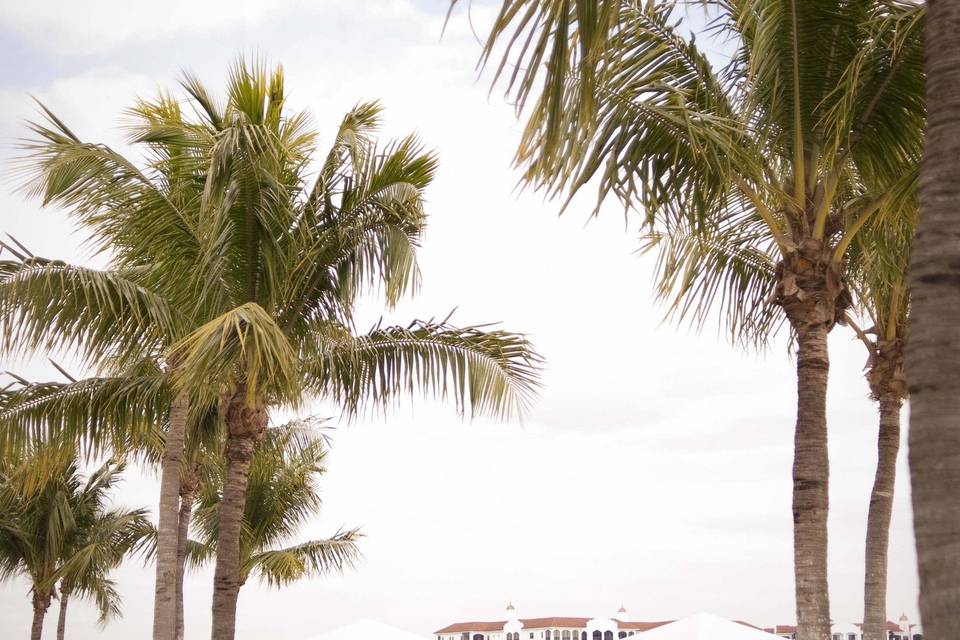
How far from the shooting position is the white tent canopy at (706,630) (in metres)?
14.5

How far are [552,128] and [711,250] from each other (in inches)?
247

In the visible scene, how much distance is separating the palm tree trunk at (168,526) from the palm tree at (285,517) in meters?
7.39

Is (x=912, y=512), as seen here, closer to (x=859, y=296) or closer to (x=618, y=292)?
(x=859, y=296)

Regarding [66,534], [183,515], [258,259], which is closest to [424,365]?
[258,259]

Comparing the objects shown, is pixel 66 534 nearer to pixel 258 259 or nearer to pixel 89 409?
pixel 89 409

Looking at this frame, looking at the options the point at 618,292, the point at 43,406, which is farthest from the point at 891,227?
the point at 618,292

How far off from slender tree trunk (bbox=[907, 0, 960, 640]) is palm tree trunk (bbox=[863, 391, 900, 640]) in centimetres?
898

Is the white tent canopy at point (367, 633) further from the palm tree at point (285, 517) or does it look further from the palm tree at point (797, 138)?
the palm tree at point (797, 138)

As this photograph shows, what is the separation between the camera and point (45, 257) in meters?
10.4

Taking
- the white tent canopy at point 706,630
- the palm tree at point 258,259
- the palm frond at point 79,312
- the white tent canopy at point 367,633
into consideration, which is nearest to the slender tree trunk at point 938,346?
the palm tree at point 258,259

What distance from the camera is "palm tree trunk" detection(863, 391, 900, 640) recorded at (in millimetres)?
11250

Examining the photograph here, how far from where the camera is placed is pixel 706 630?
14.6m

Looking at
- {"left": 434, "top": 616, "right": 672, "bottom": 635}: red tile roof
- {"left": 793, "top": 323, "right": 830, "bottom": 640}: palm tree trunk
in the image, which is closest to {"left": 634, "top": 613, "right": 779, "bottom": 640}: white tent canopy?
{"left": 793, "top": 323, "right": 830, "bottom": 640}: palm tree trunk

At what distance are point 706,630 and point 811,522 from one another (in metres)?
7.92
